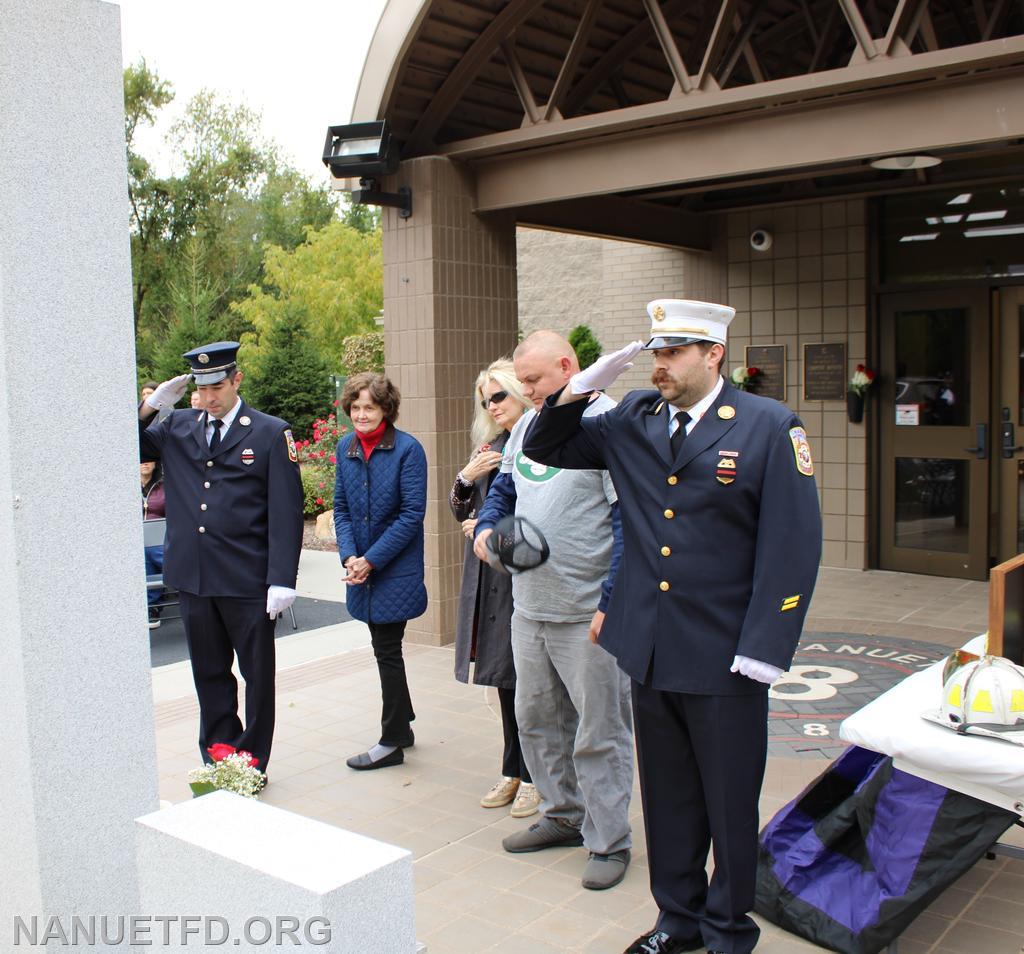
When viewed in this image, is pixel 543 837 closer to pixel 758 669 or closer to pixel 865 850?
pixel 865 850

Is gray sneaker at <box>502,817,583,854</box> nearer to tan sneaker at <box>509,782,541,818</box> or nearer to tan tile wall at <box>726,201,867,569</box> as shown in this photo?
tan sneaker at <box>509,782,541,818</box>

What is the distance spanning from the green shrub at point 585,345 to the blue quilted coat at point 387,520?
6770mm

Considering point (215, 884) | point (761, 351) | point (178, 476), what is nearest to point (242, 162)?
point (761, 351)

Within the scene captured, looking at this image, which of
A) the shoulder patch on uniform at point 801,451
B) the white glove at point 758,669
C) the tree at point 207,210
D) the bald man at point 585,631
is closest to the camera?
the white glove at point 758,669

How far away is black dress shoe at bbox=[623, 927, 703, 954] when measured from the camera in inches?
129

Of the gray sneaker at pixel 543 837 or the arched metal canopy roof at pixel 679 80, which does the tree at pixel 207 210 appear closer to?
the arched metal canopy roof at pixel 679 80

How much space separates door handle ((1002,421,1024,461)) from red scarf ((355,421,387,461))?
18.5 ft

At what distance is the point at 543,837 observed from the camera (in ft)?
13.6

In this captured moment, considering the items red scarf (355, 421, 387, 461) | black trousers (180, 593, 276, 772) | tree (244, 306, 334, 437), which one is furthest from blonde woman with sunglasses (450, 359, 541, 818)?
tree (244, 306, 334, 437)

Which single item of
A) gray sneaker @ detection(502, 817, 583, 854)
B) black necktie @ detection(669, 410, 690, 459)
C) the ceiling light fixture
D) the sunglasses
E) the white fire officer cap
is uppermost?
the ceiling light fixture

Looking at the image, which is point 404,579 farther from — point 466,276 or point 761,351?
point 761,351

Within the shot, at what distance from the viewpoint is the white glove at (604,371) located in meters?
3.09

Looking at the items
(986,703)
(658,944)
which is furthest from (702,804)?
(986,703)

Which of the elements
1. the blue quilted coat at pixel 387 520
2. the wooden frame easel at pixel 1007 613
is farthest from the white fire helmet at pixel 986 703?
the blue quilted coat at pixel 387 520
